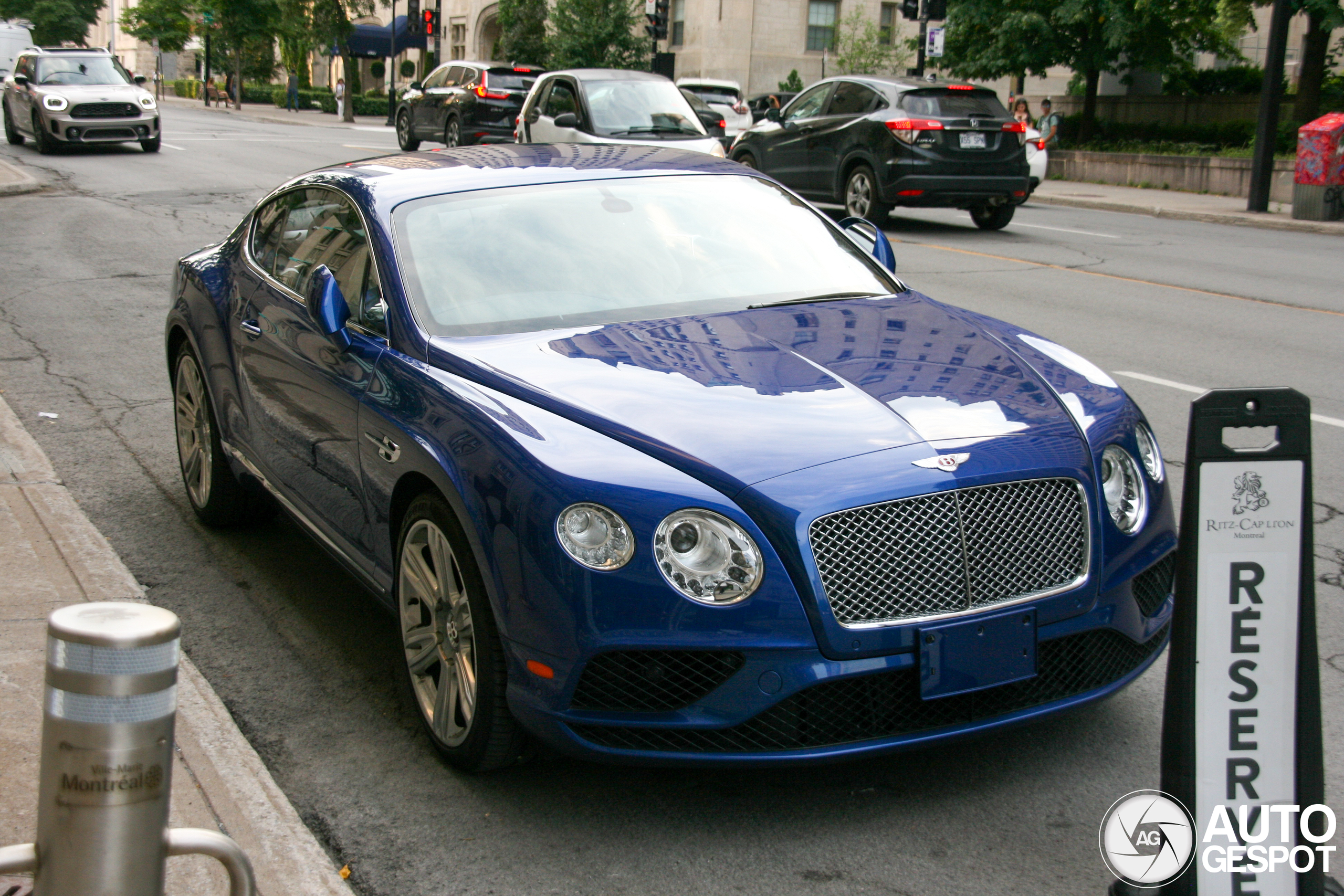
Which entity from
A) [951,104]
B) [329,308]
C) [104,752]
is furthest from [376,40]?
[104,752]

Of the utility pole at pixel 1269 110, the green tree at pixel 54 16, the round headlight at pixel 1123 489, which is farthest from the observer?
the green tree at pixel 54 16

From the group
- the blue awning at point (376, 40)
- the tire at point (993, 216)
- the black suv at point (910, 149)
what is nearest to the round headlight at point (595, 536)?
the black suv at point (910, 149)

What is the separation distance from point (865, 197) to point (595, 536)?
14.0 metres

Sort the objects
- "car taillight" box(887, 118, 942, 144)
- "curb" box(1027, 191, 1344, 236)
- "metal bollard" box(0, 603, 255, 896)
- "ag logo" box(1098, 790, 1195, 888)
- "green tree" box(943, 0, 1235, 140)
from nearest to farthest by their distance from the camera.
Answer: "metal bollard" box(0, 603, 255, 896) → "ag logo" box(1098, 790, 1195, 888) → "car taillight" box(887, 118, 942, 144) → "curb" box(1027, 191, 1344, 236) → "green tree" box(943, 0, 1235, 140)

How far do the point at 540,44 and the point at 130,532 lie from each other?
47.9 meters

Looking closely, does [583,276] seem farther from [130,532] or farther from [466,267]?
[130,532]

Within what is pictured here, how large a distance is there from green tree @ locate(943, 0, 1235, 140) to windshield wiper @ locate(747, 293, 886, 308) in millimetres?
25641

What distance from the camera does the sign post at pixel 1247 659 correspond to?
2492 mm

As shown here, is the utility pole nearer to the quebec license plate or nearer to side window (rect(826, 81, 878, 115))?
side window (rect(826, 81, 878, 115))

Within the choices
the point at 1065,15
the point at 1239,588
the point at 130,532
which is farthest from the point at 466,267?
the point at 1065,15

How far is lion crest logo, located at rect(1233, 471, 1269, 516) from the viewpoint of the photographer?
2.50 meters

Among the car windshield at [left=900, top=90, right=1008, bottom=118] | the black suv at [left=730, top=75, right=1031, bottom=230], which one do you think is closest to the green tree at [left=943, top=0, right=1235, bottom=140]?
the car windshield at [left=900, top=90, right=1008, bottom=118]

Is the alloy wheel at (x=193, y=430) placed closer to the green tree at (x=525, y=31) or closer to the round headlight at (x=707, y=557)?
the round headlight at (x=707, y=557)

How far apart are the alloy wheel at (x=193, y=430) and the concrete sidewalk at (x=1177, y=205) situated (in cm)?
1693
